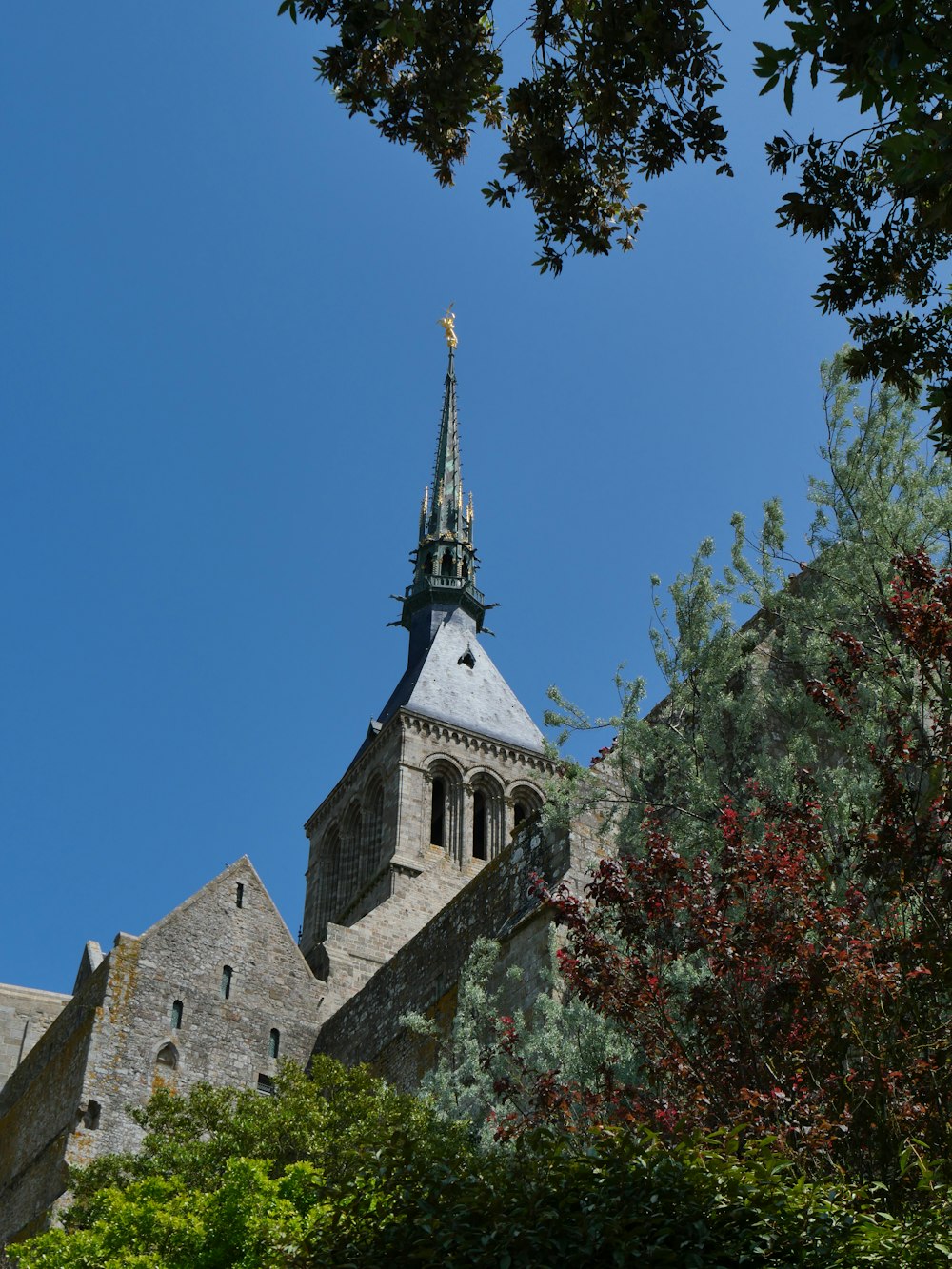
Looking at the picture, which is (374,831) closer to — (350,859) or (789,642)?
(350,859)

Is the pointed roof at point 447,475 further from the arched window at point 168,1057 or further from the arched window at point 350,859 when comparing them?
the arched window at point 168,1057

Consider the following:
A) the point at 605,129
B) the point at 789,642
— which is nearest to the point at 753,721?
the point at 789,642

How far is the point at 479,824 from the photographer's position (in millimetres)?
36562

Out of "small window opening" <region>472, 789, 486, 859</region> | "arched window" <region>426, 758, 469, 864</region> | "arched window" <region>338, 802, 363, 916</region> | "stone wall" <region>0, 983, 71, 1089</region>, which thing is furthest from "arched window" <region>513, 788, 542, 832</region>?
"stone wall" <region>0, 983, 71, 1089</region>

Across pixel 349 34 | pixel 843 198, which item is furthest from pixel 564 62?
pixel 843 198

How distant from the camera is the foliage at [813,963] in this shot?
250 inches

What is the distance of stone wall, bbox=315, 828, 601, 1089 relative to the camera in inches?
481

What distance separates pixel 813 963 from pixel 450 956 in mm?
8139

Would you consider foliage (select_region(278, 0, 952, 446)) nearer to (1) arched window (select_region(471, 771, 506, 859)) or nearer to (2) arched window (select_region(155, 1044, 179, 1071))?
(2) arched window (select_region(155, 1044, 179, 1071))

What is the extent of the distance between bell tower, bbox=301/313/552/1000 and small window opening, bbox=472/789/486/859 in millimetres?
35

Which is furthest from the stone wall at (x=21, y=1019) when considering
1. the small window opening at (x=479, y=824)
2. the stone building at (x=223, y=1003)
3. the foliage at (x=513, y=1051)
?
the foliage at (x=513, y=1051)

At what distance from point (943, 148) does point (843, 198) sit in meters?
2.03

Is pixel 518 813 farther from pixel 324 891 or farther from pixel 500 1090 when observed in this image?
pixel 500 1090

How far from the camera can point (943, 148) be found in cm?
351
